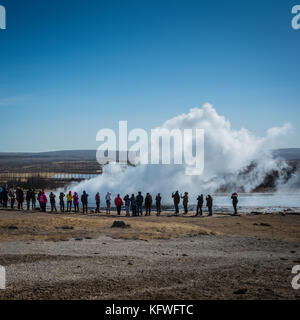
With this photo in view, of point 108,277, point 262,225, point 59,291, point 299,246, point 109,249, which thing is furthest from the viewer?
point 262,225

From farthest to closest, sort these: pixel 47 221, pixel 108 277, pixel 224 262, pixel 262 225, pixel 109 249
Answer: pixel 262 225 → pixel 47 221 → pixel 109 249 → pixel 224 262 → pixel 108 277

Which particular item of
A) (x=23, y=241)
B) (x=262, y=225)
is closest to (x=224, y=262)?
(x=23, y=241)

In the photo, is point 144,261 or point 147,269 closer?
point 147,269

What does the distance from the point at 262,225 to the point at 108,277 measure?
46.7ft

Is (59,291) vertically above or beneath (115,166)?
beneath

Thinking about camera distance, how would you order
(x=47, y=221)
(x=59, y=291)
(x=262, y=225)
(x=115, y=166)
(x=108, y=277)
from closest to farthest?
(x=59, y=291), (x=108, y=277), (x=47, y=221), (x=262, y=225), (x=115, y=166)

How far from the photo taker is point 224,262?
37.2 feet

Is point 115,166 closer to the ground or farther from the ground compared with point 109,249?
farther from the ground

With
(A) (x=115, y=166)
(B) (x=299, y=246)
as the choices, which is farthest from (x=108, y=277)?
(A) (x=115, y=166)
